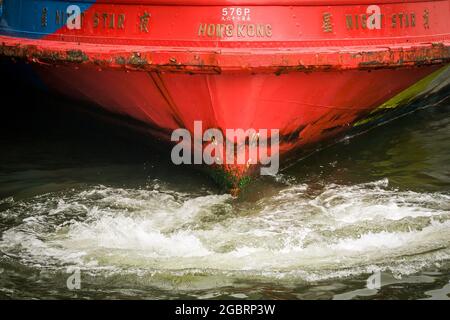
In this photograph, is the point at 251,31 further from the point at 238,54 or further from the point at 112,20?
the point at 112,20

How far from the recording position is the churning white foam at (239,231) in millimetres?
4809

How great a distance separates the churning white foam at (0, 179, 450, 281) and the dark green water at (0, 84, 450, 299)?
11 mm

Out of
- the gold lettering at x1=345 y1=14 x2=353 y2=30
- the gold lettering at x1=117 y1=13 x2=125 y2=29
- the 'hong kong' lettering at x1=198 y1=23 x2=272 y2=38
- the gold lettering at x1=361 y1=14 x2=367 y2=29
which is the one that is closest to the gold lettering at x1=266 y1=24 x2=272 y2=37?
the 'hong kong' lettering at x1=198 y1=23 x2=272 y2=38

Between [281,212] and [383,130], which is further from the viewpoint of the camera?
[383,130]

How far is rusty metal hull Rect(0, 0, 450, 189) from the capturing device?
5395 millimetres

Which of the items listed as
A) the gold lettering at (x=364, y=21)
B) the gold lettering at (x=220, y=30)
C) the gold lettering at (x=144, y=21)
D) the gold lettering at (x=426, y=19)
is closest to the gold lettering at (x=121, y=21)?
the gold lettering at (x=144, y=21)

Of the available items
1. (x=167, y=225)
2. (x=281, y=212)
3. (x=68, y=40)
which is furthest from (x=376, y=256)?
(x=68, y=40)

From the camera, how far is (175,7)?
5520mm

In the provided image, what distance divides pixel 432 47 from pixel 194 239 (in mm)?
2027

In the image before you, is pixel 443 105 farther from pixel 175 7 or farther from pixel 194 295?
pixel 194 295

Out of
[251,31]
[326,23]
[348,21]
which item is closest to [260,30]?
[251,31]

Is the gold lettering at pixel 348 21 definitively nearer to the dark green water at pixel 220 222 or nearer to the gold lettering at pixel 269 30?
the gold lettering at pixel 269 30

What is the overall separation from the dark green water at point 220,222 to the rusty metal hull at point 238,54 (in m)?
0.45
